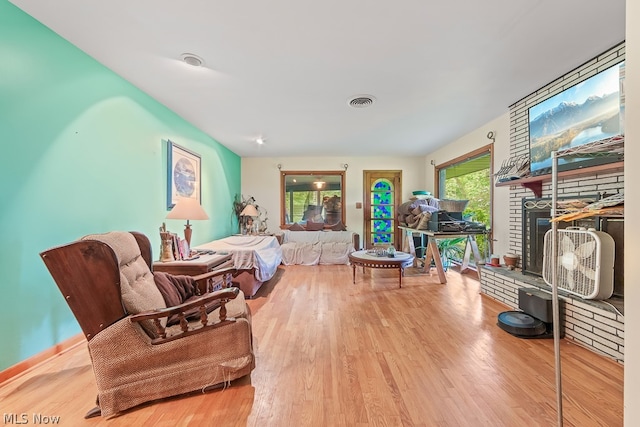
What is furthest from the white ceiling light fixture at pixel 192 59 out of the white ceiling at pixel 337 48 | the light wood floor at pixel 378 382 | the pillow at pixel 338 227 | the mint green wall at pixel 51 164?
the pillow at pixel 338 227

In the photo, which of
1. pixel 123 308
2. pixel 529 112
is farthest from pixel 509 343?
pixel 123 308

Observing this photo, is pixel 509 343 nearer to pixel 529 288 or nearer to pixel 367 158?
pixel 529 288

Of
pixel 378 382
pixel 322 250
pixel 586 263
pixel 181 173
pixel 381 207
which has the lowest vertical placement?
pixel 378 382

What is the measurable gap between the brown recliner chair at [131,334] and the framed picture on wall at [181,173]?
176 cm

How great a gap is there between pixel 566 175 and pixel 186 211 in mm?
3717

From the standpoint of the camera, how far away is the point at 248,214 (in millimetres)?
5293

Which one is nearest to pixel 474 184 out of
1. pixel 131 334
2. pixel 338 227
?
pixel 338 227

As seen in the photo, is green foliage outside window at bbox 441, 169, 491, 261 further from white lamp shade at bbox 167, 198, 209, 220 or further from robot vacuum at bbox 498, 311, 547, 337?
white lamp shade at bbox 167, 198, 209, 220

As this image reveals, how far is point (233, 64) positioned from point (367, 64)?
1167 millimetres

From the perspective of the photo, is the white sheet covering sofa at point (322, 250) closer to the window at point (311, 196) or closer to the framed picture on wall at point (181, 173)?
the window at point (311, 196)

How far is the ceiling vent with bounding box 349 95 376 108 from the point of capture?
294 centimetres

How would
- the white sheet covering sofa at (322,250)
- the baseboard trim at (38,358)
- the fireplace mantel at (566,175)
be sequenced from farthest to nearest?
the white sheet covering sofa at (322,250), the fireplace mantel at (566,175), the baseboard trim at (38,358)

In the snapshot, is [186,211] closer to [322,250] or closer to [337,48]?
[337,48]

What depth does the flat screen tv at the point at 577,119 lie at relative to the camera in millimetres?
2150
